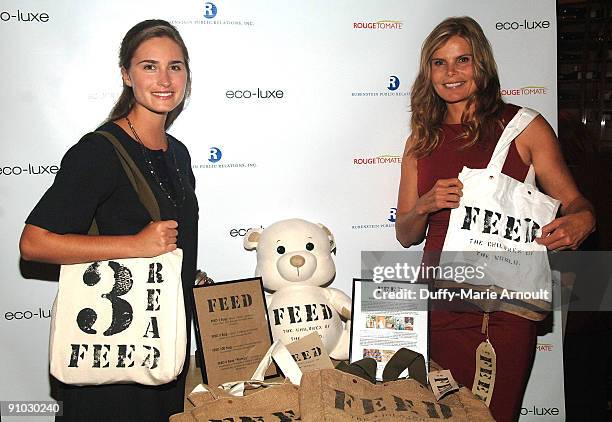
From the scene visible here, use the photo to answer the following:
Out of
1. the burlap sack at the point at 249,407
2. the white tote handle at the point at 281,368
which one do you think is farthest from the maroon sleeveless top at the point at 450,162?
the burlap sack at the point at 249,407

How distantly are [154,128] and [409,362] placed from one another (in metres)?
1.07

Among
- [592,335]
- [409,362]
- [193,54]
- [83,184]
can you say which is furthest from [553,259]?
[83,184]

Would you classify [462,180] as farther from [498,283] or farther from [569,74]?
[569,74]

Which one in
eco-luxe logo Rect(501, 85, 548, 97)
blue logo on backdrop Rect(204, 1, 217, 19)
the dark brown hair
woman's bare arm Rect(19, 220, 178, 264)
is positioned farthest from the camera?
eco-luxe logo Rect(501, 85, 548, 97)

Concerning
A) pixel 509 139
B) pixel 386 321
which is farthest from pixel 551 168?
pixel 386 321

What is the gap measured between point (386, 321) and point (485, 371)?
0.39 metres

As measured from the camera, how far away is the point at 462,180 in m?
2.27

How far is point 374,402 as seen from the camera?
165 cm

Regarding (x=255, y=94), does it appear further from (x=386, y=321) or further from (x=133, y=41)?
(x=386, y=321)

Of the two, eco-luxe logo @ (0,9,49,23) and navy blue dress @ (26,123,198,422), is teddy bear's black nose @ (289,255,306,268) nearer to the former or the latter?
navy blue dress @ (26,123,198,422)

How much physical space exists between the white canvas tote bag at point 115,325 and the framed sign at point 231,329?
0.38m

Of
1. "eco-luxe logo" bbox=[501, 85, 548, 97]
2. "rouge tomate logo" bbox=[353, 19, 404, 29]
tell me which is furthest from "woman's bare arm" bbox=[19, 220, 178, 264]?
"eco-luxe logo" bbox=[501, 85, 548, 97]

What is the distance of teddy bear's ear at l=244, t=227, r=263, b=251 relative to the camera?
2.56 metres

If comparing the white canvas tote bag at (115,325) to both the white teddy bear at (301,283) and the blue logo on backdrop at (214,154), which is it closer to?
the white teddy bear at (301,283)
